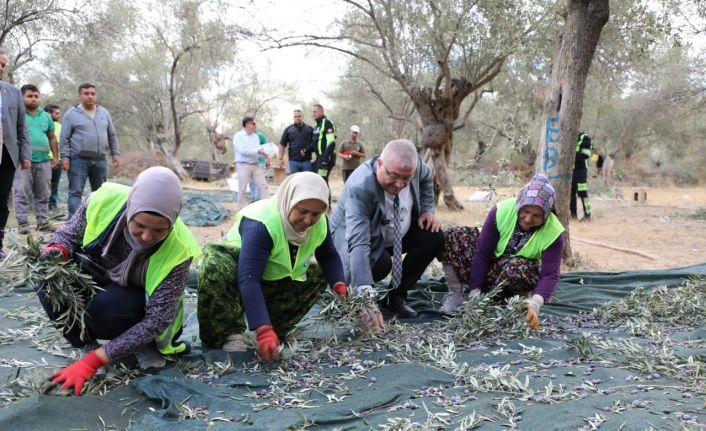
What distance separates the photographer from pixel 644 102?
19.9 m

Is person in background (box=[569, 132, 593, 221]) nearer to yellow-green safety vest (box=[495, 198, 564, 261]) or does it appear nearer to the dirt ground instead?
the dirt ground

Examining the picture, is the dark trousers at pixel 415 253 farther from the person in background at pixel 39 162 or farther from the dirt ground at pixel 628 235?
the person in background at pixel 39 162

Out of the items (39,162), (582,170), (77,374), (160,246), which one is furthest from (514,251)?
(582,170)

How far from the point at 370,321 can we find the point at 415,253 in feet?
2.87

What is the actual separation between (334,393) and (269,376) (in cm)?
36

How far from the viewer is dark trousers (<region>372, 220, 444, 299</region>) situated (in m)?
3.87

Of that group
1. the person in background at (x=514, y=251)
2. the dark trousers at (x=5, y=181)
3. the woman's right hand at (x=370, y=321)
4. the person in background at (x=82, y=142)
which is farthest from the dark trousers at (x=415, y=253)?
the person in background at (x=82, y=142)

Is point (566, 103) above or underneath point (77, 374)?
above

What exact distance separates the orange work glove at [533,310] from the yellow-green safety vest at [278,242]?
1.28 meters

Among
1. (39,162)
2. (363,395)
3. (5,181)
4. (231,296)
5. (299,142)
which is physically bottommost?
(363,395)

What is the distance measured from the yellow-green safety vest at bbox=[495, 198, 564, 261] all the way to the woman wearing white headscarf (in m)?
1.24

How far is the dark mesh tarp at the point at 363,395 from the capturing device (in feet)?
6.72

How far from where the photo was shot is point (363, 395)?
2.43 m

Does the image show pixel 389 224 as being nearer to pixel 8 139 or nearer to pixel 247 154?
pixel 8 139
